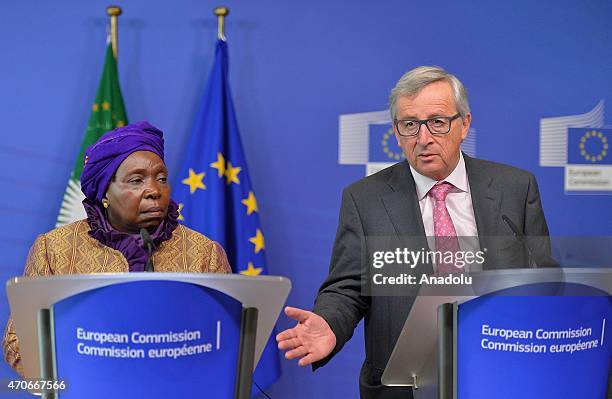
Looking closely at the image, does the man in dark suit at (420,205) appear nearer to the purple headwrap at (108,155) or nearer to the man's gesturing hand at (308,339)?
the man's gesturing hand at (308,339)

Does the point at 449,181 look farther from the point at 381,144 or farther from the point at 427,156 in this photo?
the point at 381,144

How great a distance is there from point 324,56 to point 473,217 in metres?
1.67

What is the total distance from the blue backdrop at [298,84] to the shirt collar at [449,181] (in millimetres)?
1370

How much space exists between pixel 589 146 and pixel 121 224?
254 centimetres

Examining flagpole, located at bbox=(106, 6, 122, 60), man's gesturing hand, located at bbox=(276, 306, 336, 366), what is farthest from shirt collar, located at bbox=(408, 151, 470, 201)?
flagpole, located at bbox=(106, 6, 122, 60)

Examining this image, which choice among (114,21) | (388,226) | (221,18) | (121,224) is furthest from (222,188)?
(388,226)

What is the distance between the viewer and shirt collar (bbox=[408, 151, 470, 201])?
83.7 inches

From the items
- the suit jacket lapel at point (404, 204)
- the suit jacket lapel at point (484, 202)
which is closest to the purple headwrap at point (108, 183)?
the suit jacket lapel at point (404, 204)

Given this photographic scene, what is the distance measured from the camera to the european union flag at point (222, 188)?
10.7ft

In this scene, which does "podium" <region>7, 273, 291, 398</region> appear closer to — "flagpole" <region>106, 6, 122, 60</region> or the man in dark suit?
the man in dark suit

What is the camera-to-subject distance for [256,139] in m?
3.50

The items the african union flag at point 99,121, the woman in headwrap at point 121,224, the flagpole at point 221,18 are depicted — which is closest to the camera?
the woman in headwrap at point 121,224

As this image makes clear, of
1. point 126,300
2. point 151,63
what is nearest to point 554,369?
point 126,300

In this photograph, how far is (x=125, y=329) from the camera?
44.5 inches
